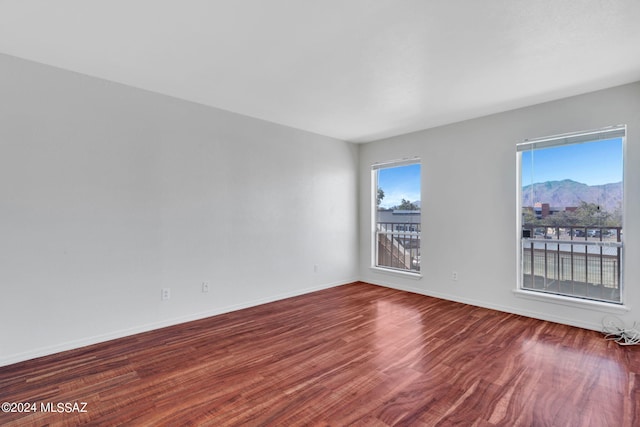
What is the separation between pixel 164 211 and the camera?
3.18m

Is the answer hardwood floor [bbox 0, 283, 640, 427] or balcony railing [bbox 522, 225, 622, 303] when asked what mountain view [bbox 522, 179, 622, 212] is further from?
hardwood floor [bbox 0, 283, 640, 427]

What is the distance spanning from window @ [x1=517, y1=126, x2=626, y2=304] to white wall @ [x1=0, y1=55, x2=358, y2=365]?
9.93ft

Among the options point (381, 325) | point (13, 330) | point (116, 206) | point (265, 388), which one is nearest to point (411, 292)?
point (381, 325)

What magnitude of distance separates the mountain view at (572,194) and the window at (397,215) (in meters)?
1.50

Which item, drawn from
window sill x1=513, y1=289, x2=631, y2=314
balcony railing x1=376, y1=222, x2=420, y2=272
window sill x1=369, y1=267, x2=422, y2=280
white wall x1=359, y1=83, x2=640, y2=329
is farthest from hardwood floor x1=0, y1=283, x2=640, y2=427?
balcony railing x1=376, y1=222, x2=420, y2=272

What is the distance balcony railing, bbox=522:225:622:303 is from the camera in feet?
10.2

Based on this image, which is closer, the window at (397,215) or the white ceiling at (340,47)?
the white ceiling at (340,47)

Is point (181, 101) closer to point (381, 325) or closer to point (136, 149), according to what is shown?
point (136, 149)

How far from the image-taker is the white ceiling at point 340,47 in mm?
1859

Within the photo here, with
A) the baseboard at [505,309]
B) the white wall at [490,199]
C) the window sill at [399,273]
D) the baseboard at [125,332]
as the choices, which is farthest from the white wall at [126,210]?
the white wall at [490,199]

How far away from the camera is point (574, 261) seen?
3.43 m

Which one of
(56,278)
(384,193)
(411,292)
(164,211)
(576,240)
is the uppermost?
(384,193)

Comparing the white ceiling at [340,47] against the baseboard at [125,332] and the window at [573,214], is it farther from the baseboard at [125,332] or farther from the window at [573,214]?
the baseboard at [125,332]

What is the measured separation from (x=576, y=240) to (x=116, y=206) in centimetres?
486
